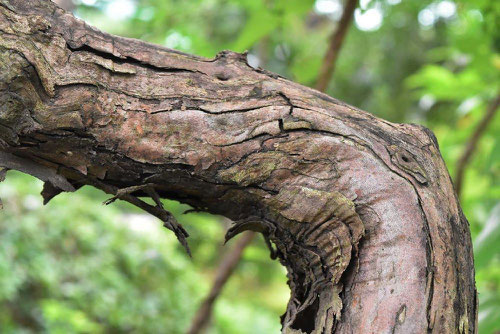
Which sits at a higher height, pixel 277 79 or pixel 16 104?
pixel 277 79

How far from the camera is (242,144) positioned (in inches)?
23.8

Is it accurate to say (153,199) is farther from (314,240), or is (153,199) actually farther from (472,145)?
(472,145)

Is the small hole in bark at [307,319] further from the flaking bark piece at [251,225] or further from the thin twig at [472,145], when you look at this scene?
the thin twig at [472,145]

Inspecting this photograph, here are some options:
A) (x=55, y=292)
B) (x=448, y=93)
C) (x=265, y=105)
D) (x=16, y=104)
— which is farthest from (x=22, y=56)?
(x=55, y=292)

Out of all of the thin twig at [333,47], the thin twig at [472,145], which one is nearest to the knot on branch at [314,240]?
the thin twig at [333,47]

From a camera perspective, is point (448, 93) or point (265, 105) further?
point (448, 93)

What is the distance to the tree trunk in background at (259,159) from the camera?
22.2 inches

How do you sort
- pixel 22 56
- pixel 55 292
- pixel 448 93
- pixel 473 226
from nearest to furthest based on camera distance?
pixel 22 56 < pixel 448 93 < pixel 473 226 < pixel 55 292

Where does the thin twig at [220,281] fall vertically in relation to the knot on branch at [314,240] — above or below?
above

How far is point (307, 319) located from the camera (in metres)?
0.64

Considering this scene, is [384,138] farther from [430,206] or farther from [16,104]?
[16,104]

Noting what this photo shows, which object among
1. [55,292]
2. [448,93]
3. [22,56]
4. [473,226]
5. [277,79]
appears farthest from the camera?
[55,292]

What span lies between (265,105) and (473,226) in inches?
53.7

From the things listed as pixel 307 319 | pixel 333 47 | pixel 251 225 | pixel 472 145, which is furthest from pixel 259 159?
pixel 472 145
